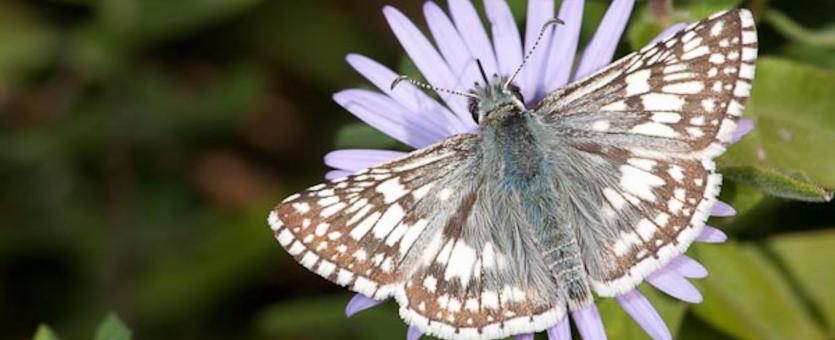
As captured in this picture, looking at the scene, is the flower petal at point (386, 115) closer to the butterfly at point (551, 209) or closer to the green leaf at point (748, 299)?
the butterfly at point (551, 209)

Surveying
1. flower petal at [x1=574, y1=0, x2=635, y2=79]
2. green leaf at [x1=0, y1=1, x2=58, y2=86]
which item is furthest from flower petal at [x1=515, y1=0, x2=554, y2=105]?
green leaf at [x1=0, y1=1, x2=58, y2=86]

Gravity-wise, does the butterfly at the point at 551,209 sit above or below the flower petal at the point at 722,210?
above

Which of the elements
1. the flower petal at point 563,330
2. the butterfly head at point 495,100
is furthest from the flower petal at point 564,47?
the flower petal at point 563,330

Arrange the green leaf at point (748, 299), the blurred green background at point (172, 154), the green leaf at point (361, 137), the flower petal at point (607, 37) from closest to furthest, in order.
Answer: the flower petal at point (607, 37) < the green leaf at point (361, 137) < the green leaf at point (748, 299) < the blurred green background at point (172, 154)

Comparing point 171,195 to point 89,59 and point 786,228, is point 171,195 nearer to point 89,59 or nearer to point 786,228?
point 89,59

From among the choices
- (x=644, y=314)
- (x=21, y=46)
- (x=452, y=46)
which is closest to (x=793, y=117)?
(x=644, y=314)

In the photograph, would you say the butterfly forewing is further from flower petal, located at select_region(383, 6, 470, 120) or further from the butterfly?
flower petal, located at select_region(383, 6, 470, 120)

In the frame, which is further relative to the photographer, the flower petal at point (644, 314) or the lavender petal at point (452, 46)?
the lavender petal at point (452, 46)
